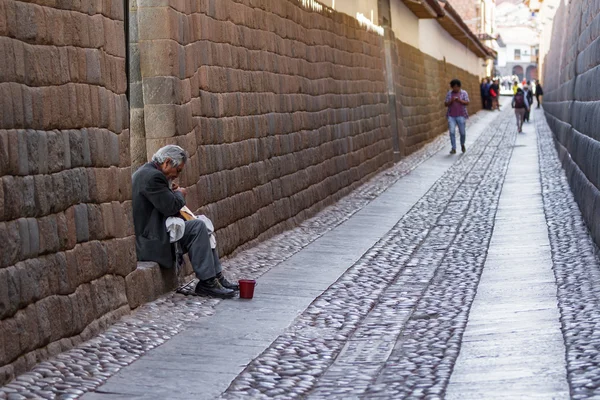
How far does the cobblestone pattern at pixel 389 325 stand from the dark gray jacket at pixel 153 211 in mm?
1173

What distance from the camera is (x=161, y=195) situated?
830 centimetres

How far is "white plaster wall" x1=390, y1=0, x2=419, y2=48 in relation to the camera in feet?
83.1

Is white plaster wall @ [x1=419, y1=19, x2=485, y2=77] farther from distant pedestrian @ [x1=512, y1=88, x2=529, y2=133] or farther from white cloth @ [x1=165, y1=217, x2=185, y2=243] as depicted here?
white cloth @ [x1=165, y1=217, x2=185, y2=243]

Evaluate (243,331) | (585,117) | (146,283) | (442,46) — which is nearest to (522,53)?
(442,46)

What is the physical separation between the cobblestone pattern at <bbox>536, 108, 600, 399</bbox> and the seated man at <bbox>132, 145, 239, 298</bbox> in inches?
97.6

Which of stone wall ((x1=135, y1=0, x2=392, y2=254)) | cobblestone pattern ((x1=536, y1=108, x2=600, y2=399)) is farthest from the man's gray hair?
cobblestone pattern ((x1=536, y1=108, x2=600, y2=399))

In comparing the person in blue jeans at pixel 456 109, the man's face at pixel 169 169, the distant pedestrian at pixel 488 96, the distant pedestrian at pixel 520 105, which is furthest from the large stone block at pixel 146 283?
the distant pedestrian at pixel 488 96

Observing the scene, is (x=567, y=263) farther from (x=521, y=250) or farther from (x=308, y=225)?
(x=308, y=225)

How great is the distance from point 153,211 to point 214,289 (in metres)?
0.72

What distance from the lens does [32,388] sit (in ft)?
18.9

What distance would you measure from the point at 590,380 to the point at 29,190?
3.04 m

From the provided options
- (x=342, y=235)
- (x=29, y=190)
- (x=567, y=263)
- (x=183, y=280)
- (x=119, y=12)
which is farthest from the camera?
(x=342, y=235)

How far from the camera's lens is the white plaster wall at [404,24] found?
83.1ft

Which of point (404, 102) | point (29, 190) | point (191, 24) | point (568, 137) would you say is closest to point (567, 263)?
point (191, 24)
